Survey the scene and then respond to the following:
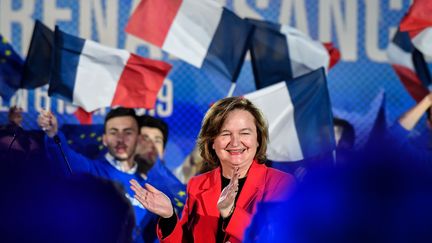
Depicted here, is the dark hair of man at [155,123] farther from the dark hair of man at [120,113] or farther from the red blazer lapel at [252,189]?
the red blazer lapel at [252,189]

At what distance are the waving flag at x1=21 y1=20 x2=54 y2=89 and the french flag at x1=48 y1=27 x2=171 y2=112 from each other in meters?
0.20

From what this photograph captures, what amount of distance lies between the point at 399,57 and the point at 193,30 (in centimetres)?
173

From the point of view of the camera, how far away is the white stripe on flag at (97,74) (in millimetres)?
5379

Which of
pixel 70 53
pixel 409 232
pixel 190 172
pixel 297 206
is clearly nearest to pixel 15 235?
pixel 297 206

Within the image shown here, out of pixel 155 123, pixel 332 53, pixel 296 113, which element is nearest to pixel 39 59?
pixel 155 123

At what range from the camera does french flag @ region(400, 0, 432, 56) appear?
5.20m

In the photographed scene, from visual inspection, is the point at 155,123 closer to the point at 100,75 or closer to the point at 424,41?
the point at 100,75

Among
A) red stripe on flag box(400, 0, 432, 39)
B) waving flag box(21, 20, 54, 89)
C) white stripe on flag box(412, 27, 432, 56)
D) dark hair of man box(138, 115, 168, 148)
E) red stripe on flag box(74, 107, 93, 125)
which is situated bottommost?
red stripe on flag box(74, 107, 93, 125)

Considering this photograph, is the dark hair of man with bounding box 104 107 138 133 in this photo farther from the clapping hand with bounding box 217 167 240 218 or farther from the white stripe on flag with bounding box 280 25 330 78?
the clapping hand with bounding box 217 167 240 218

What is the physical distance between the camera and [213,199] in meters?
2.88

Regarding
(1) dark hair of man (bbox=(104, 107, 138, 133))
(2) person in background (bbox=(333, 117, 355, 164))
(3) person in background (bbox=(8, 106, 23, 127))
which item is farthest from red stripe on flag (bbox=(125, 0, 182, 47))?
(2) person in background (bbox=(333, 117, 355, 164))

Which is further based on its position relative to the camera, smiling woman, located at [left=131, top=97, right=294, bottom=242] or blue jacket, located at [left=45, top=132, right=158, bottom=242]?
blue jacket, located at [left=45, top=132, right=158, bottom=242]

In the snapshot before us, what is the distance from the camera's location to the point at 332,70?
Result: 618 cm

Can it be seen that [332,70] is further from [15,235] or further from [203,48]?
[15,235]
